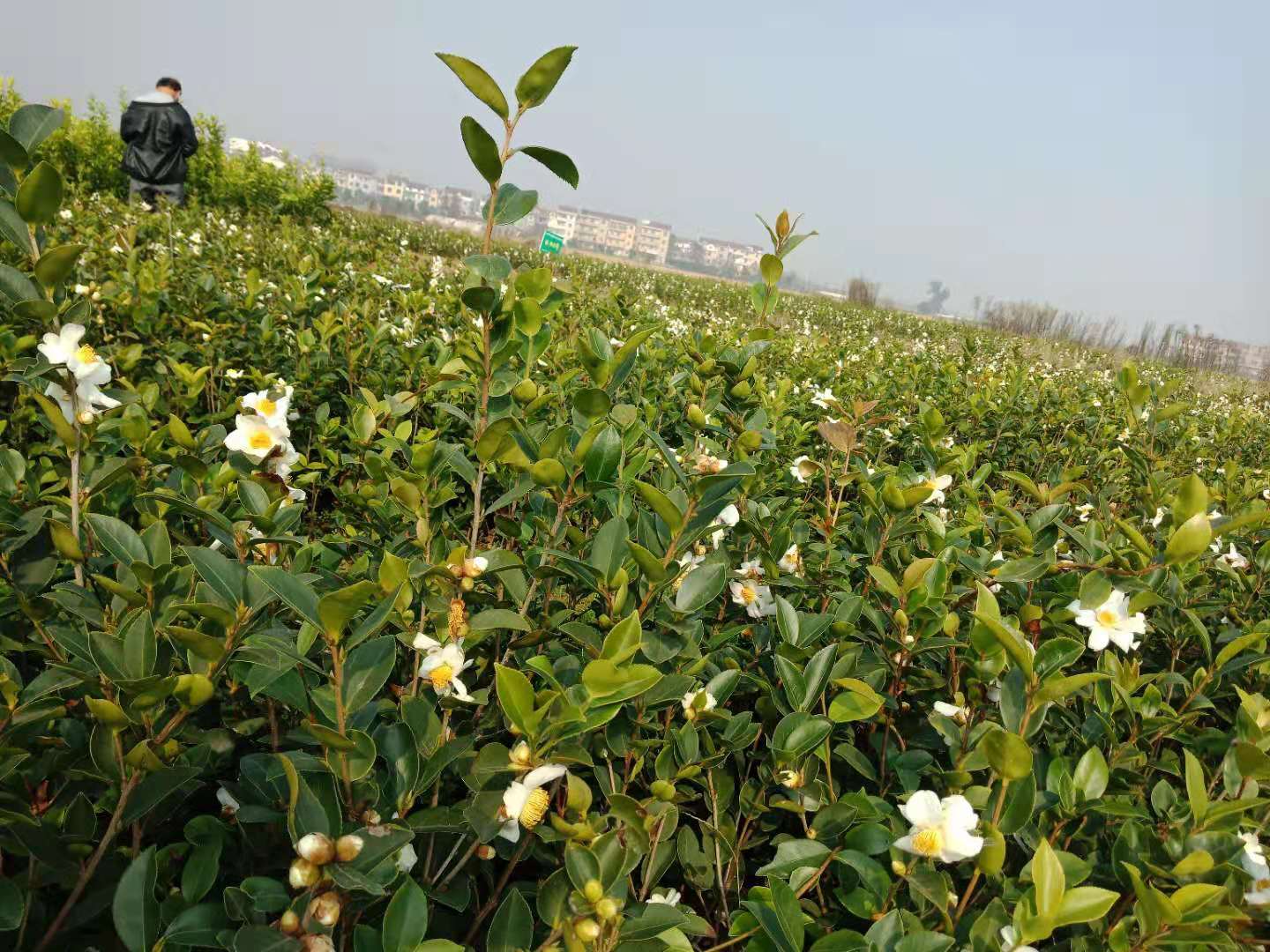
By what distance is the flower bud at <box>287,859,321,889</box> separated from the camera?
2.01 feet

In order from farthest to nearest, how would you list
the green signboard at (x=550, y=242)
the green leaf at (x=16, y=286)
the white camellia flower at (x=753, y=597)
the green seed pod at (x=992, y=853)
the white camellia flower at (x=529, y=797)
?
the green signboard at (x=550, y=242), the white camellia flower at (x=753, y=597), the green leaf at (x=16, y=286), the green seed pod at (x=992, y=853), the white camellia flower at (x=529, y=797)

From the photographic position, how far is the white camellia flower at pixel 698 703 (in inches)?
39.7

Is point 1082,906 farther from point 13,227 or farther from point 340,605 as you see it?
point 13,227

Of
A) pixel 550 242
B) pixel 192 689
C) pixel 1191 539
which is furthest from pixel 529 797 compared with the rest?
pixel 550 242

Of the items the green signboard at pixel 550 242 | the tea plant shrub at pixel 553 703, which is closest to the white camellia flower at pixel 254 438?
the tea plant shrub at pixel 553 703

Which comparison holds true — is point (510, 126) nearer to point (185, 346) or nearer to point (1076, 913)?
point (1076, 913)

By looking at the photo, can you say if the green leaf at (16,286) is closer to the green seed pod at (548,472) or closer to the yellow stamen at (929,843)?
the green seed pod at (548,472)

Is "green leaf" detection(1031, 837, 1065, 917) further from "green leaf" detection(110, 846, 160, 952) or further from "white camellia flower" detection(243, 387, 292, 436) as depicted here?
"white camellia flower" detection(243, 387, 292, 436)

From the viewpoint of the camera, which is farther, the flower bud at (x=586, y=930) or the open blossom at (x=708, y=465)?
the open blossom at (x=708, y=465)

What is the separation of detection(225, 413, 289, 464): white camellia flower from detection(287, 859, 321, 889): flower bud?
2.28 ft

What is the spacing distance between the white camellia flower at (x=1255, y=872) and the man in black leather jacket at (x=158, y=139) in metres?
11.3

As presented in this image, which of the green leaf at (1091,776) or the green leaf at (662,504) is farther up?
the green leaf at (662,504)

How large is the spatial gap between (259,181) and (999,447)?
13.3 meters

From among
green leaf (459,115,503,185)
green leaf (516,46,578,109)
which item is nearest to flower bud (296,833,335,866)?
green leaf (459,115,503,185)
